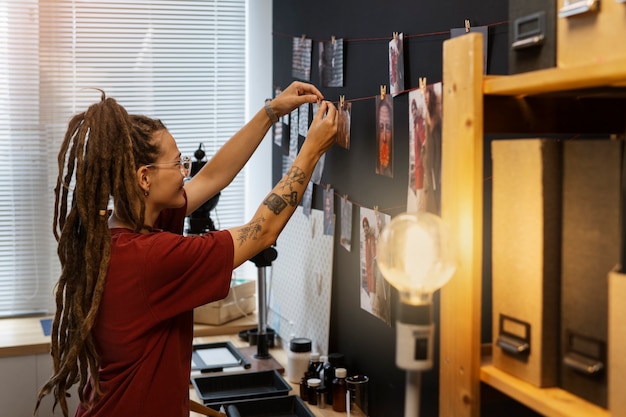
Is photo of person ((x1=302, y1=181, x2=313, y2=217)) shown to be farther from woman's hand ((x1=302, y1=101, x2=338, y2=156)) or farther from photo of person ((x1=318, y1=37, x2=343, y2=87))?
woman's hand ((x1=302, y1=101, x2=338, y2=156))

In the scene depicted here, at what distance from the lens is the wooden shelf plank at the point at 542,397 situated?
1.03 meters

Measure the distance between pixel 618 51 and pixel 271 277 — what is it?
270 cm

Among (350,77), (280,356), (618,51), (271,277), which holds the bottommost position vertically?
(280,356)

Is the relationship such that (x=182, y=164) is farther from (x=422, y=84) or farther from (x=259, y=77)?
(x=259, y=77)

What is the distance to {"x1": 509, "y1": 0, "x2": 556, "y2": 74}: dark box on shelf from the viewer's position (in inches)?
44.0

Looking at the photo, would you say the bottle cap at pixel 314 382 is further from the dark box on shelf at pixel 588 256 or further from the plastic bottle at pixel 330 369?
the dark box on shelf at pixel 588 256

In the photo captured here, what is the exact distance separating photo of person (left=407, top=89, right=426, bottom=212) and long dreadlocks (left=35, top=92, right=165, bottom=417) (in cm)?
65

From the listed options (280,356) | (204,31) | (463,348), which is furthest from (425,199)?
(204,31)

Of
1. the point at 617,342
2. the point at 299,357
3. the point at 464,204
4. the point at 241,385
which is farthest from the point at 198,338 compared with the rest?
the point at 617,342

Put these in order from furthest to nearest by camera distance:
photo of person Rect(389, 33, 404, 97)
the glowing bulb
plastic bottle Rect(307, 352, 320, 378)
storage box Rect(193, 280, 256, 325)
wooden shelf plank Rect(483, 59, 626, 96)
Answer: storage box Rect(193, 280, 256, 325) < plastic bottle Rect(307, 352, 320, 378) < photo of person Rect(389, 33, 404, 97) < the glowing bulb < wooden shelf plank Rect(483, 59, 626, 96)

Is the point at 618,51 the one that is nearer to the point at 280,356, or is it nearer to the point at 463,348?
the point at 463,348

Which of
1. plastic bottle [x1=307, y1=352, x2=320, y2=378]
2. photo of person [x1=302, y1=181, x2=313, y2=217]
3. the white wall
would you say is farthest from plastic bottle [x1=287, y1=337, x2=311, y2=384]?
the white wall

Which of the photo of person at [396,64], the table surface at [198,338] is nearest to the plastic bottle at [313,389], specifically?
the table surface at [198,338]

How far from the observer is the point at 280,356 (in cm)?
319
